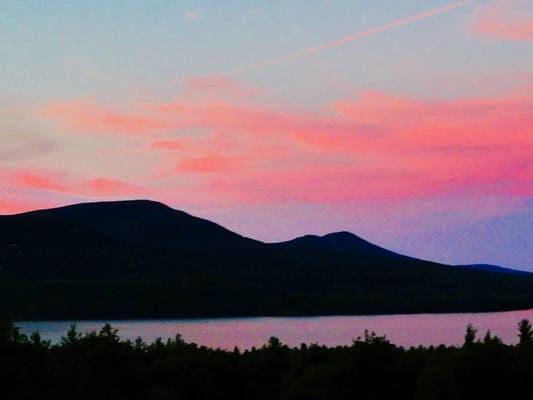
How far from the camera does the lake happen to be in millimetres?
116188

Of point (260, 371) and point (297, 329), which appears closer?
point (260, 371)

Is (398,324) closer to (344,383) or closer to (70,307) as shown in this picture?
(70,307)

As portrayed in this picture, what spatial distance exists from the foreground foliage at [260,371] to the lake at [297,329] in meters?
59.9

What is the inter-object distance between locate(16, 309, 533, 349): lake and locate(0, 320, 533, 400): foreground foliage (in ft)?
197

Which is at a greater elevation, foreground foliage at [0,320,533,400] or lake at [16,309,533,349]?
lake at [16,309,533,349]

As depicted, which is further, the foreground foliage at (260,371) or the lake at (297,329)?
the lake at (297,329)

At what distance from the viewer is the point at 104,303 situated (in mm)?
189250

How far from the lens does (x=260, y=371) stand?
4628 centimetres

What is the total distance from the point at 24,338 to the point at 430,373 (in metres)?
15.6

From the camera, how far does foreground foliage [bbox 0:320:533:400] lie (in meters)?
40.4

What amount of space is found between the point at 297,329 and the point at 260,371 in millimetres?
96877

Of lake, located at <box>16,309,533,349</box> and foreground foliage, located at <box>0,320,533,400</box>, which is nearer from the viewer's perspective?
foreground foliage, located at <box>0,320,533,400</box>

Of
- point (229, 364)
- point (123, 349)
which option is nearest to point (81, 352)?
point (123, 349)

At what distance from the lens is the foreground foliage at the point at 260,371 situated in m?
40.4
